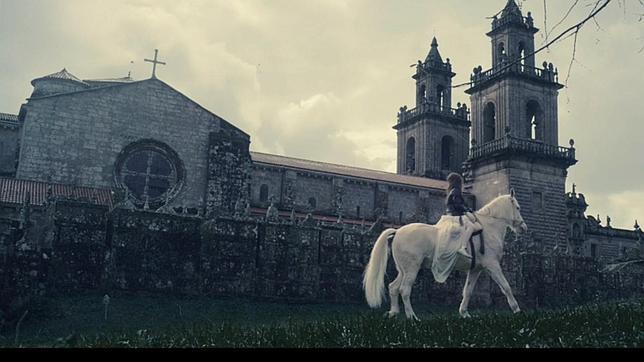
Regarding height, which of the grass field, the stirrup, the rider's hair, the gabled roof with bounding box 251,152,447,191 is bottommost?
the grass field

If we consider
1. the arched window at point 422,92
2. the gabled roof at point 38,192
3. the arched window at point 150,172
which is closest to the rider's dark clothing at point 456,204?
the gabled roof at point 38,192

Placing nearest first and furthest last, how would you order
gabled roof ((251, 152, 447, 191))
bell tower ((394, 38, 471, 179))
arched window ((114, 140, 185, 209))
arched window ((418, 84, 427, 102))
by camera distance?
1. arched window ((114, 140, 185, 209))
2. gabled roof ((251, 152, 447, 191))
3. bell tower ((394, 38, 471, 179))
4. arched window ((418, 84, 427, 102))

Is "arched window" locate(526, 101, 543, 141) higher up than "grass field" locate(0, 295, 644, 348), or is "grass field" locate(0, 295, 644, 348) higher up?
"arched window" locate(526, 101, 543, 141)

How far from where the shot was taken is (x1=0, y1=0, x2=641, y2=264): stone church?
106 feet

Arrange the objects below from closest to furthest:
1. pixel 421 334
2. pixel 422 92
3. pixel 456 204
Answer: pixel 421 334 < pixel 456 204 < pixel 422 92

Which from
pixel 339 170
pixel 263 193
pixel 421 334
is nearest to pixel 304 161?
pixel 339 170

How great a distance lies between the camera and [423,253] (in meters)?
14.2

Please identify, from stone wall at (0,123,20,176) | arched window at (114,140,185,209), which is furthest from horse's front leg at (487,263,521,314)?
stone wall at (0,123,20,176)

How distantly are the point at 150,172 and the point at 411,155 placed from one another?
3567cm

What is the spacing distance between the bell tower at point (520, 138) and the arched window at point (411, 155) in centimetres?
1133

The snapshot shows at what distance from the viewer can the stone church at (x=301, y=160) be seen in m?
32.3

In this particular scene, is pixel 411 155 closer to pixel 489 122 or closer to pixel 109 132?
pixel 489 122

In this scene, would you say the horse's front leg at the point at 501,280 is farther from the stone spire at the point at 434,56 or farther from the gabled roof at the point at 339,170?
the stone spire at the point at 434,56

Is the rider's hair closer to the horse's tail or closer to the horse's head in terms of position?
the horse's head
